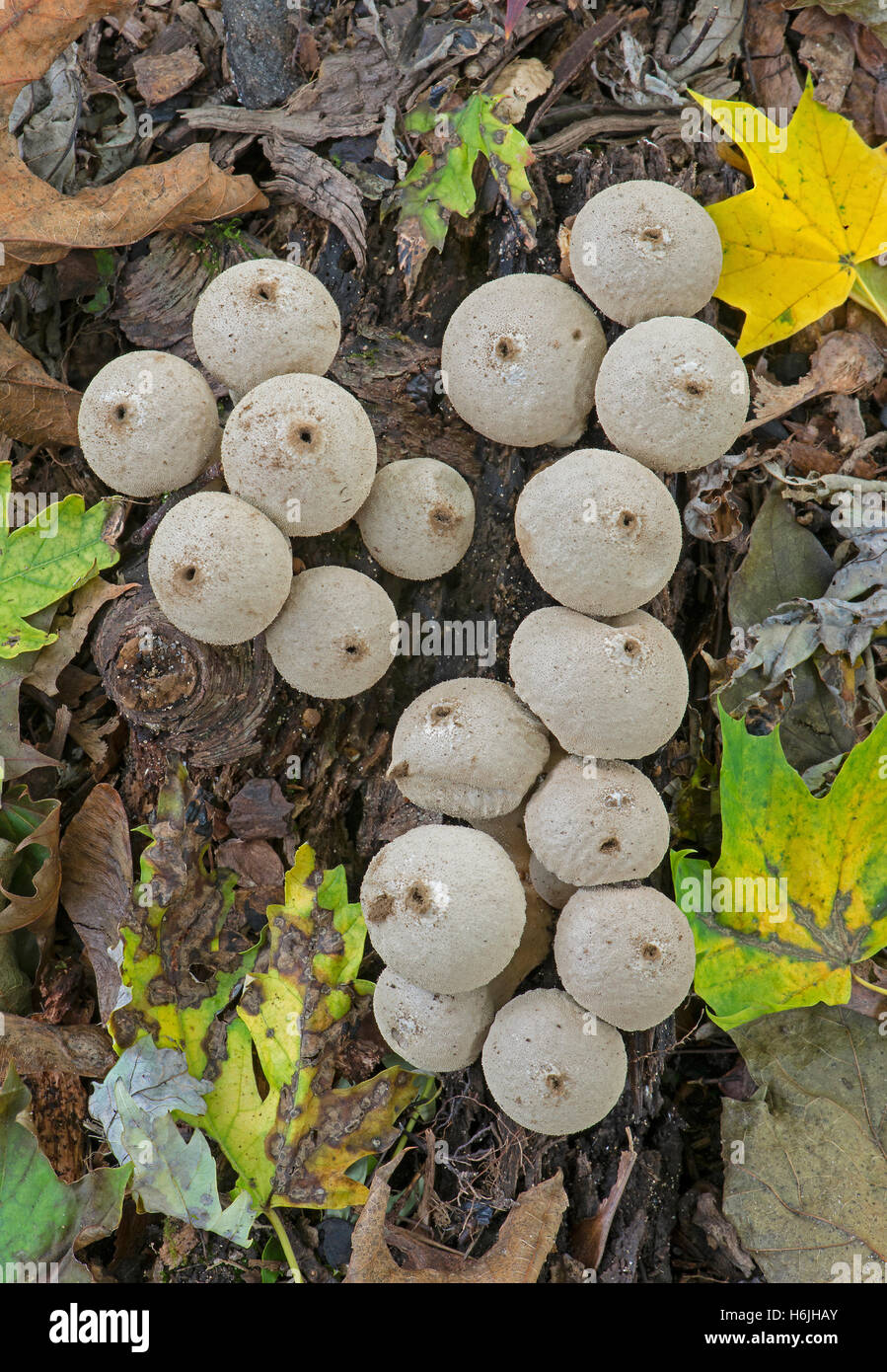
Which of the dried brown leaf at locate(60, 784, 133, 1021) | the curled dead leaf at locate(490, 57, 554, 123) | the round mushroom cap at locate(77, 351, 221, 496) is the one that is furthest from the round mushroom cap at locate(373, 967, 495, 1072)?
the curled dead leaf at locate(490, 57, 554, 123)

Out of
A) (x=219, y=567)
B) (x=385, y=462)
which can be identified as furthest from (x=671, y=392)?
(x=219, y=567)

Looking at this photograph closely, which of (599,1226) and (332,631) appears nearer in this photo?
(332,631)

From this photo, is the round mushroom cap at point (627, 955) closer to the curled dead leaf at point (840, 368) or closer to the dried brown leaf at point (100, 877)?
the dried brown leaf at point (100, 877)

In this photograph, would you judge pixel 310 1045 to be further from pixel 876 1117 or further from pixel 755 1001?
pixel 876 1117

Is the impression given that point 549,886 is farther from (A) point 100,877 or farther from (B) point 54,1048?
(B) point 54,1048

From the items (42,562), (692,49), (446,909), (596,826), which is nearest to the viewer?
(446,909)

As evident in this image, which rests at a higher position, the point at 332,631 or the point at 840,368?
the point at 840,368

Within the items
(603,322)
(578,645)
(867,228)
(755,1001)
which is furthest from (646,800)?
(867,228)
